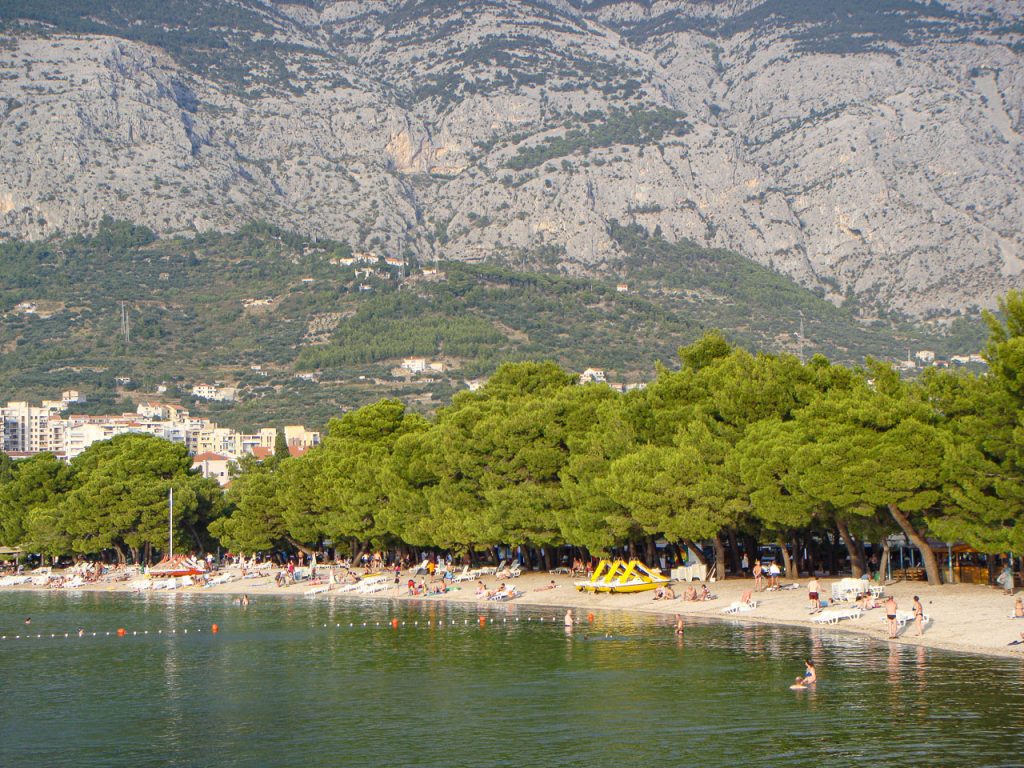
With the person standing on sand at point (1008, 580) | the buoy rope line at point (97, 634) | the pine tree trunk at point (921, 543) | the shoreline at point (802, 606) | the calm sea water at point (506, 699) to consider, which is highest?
the pine tree trunk at point (921, 543)

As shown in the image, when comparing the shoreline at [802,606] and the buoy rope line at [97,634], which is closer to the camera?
the shoreline at [802,606]

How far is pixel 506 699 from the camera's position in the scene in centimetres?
4334

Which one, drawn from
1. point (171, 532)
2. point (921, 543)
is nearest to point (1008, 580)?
point (921, 543)

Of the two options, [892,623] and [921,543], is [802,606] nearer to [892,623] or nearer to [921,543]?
[921,543]

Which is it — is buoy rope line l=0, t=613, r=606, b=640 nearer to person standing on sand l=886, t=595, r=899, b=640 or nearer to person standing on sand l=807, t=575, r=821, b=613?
person standing on sand l=807, t=575, r=821, b=613

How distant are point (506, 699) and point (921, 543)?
26529 millimetres

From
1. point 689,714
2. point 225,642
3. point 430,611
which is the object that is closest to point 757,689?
point 689,714

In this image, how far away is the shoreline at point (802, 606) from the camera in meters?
51.0

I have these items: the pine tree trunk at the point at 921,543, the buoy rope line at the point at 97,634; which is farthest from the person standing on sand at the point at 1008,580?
the buoy rope line at the point at 97,634

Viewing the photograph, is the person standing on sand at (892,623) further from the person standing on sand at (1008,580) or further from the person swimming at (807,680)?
the person swimming at (807,680)

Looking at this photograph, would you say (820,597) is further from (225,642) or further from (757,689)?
(225,642)

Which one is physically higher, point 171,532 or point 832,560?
point 171,532

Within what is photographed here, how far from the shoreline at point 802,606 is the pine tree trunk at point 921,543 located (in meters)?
0.62

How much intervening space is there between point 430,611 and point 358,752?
123 ft
